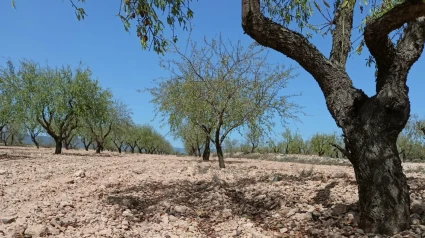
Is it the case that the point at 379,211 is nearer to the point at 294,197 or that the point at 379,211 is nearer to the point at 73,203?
the point at 294,197

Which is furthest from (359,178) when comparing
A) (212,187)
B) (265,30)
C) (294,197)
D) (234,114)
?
(234,114)

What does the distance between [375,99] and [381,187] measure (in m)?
1.05

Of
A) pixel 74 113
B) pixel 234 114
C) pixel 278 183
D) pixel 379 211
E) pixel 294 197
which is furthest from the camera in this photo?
pixel 74 113

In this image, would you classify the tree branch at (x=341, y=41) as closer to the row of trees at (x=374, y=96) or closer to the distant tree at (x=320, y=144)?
the row of trees at (x=374, y=96)

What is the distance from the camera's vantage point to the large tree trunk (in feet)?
12.3

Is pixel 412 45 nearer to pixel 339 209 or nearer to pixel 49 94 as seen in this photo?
pixel 339 209

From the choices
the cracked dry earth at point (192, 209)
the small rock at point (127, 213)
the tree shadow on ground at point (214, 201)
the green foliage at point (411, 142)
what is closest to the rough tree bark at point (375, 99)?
the cracked dry earth at point (192, 209)

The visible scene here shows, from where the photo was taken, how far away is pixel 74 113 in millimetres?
21859

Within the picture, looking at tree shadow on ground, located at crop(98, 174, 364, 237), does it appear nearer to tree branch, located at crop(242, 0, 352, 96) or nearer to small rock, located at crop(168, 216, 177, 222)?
small rock, located at crop(168, 216, 177, 222)

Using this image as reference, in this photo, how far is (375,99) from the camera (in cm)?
400

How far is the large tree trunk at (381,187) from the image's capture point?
12.3 ft

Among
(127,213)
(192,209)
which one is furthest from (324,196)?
(127,213)

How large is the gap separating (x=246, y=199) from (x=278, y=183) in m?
1.12

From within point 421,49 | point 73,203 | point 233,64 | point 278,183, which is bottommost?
point 73,203
